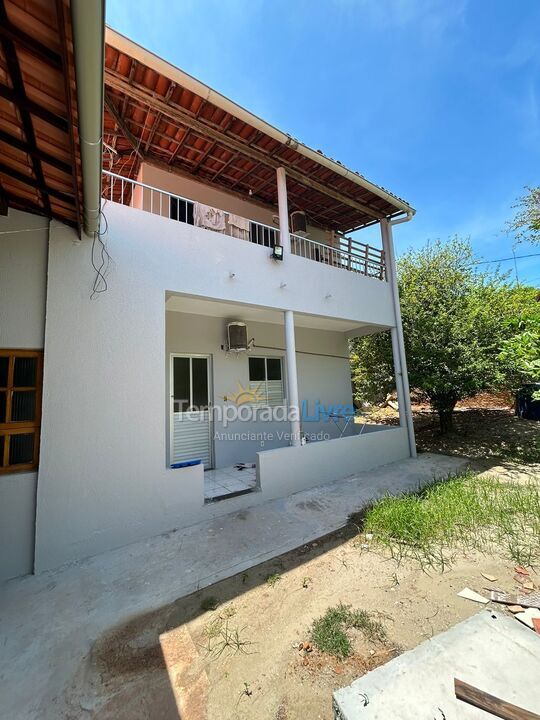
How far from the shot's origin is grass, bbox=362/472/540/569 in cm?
371

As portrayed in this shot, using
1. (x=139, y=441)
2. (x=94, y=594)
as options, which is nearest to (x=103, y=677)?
(x=94, y=594)

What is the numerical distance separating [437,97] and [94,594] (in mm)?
13007

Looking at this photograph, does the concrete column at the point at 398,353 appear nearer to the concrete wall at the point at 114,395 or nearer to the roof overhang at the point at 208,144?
the roof overhang at the point at 208,144

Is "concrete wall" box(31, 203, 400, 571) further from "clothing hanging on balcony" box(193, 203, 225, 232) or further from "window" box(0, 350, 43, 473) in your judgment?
"clothing hanging on balcony" box(193, 203, 225, 232)

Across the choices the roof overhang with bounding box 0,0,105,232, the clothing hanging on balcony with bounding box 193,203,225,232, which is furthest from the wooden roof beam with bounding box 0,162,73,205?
the clothing hanging on balcony with bounding box 193,203,225,232

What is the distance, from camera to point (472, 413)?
40.5ft

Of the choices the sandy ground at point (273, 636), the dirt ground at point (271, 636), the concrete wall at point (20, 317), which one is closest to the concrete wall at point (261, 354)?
the concrete wall at point (20, 317)

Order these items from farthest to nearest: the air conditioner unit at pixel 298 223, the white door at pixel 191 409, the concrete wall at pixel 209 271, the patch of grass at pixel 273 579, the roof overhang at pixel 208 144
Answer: the air conditioner unit at pixel 298 223 → the white door at pixel 191 409 → the roof overhang at pixel 208 144 → the concrete wall at pixel 209 271 → the patch of grass at pixel 273 579

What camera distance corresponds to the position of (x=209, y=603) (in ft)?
9.65

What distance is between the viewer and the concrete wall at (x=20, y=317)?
345 centimetres

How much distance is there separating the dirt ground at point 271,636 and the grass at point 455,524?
0.84 ft

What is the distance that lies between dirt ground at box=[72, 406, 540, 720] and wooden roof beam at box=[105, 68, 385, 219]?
23.6 ft

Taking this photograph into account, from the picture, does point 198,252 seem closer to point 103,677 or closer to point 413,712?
point 103,677

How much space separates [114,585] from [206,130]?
724cm
